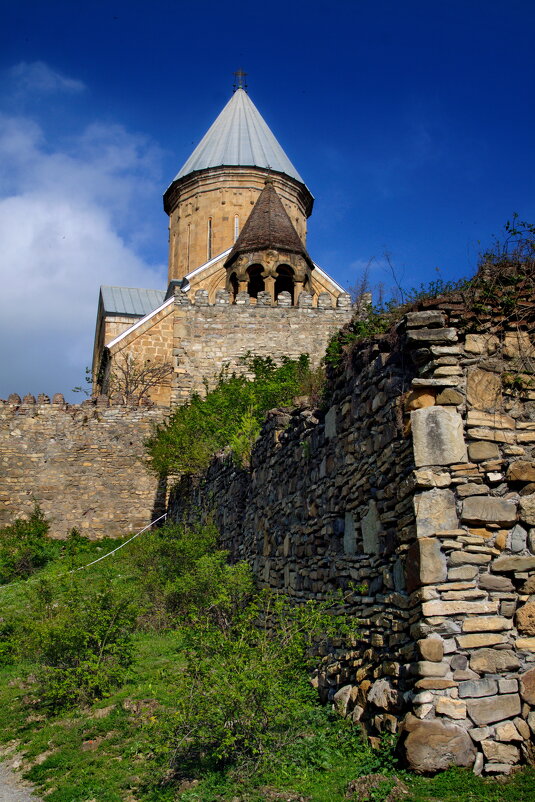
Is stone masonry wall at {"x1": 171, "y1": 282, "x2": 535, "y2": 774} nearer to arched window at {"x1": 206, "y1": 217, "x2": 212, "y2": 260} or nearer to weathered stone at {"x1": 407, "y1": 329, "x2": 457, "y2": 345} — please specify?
weathered stone at {"x1": 407, "y1": 329, "x2": 457, "y2": 345}

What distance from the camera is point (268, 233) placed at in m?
25.8

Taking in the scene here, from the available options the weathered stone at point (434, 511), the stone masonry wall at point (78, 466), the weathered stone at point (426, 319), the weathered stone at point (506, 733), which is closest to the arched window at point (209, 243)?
the stone masonry wall at point (78, 466)

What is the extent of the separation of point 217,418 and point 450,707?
1089cm

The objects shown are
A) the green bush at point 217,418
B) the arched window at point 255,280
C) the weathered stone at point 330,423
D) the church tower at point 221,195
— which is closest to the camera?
the weathered stone at point 330,423

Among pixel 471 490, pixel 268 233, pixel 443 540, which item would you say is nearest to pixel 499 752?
pixel 443 540

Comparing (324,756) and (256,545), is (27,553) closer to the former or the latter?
(256,545)

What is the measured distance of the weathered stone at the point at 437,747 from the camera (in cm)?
429

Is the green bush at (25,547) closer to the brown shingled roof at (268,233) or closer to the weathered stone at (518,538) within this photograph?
the brown shingled roof at (268,233)

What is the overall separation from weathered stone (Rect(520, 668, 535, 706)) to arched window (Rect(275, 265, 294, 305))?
21.5m

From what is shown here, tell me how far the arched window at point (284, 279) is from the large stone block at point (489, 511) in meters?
21.0

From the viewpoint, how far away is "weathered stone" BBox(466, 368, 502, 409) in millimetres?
4980

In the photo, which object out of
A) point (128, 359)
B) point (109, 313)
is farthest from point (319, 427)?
point (109, 313)

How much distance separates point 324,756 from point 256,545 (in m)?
4.38

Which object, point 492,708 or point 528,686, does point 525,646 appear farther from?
point 492,708
